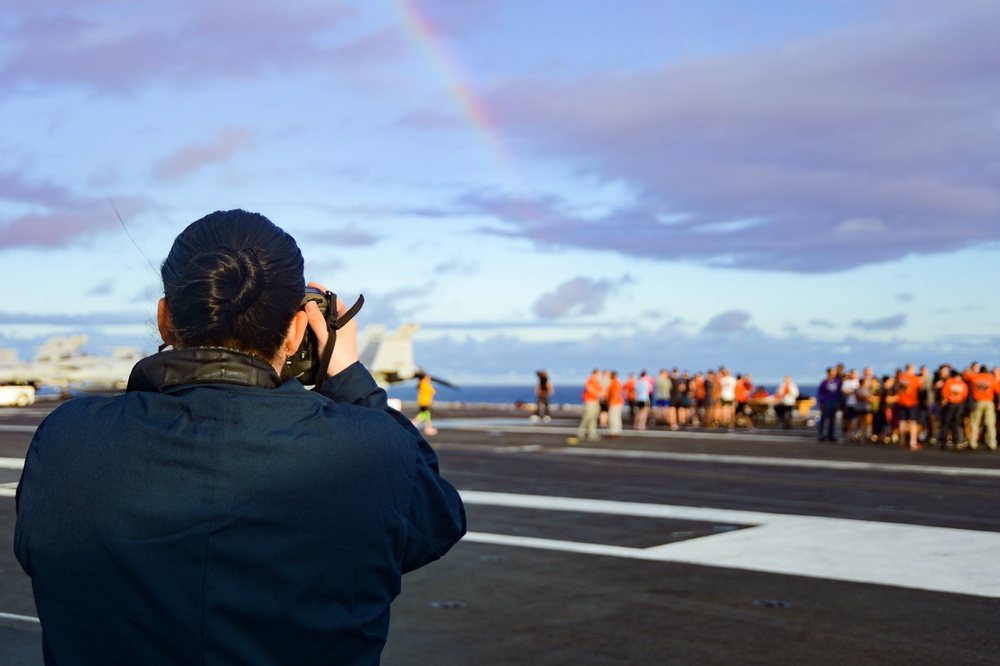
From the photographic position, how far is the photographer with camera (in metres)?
1.61

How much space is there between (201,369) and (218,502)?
0.25 meters

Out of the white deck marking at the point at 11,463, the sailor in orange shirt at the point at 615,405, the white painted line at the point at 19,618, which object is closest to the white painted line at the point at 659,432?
the sailor in orange shirt at the point at 615,405

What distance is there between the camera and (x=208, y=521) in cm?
161

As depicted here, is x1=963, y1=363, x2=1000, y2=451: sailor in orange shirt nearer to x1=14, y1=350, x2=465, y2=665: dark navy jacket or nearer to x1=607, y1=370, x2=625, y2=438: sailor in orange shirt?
x1=607, y1=370, x2=625, y2=438: sailor in orange shirt

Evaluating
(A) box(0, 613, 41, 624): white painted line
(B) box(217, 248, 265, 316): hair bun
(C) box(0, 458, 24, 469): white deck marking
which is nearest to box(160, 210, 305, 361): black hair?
(B) box(217, 248, 265, 316): hair bun

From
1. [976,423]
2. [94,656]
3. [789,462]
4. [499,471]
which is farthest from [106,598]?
[976,423]

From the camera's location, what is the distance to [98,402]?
1.75 m

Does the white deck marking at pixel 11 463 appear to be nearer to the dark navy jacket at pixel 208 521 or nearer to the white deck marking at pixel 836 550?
the white deck marking at pixel 836 550

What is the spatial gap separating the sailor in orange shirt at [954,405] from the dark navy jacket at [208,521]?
822 inches

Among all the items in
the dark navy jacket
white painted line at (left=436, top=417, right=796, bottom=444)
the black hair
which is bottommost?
white painted line at (left=436, top=417, right=796, bottom=444)

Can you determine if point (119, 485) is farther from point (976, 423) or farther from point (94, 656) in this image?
point (976, 423)

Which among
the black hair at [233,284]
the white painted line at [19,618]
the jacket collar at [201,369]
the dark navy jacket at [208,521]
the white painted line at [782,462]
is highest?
the black hair at [233,284]

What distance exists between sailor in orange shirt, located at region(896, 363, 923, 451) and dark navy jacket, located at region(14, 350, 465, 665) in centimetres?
2094

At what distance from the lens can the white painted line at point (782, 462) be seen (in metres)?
15.7
